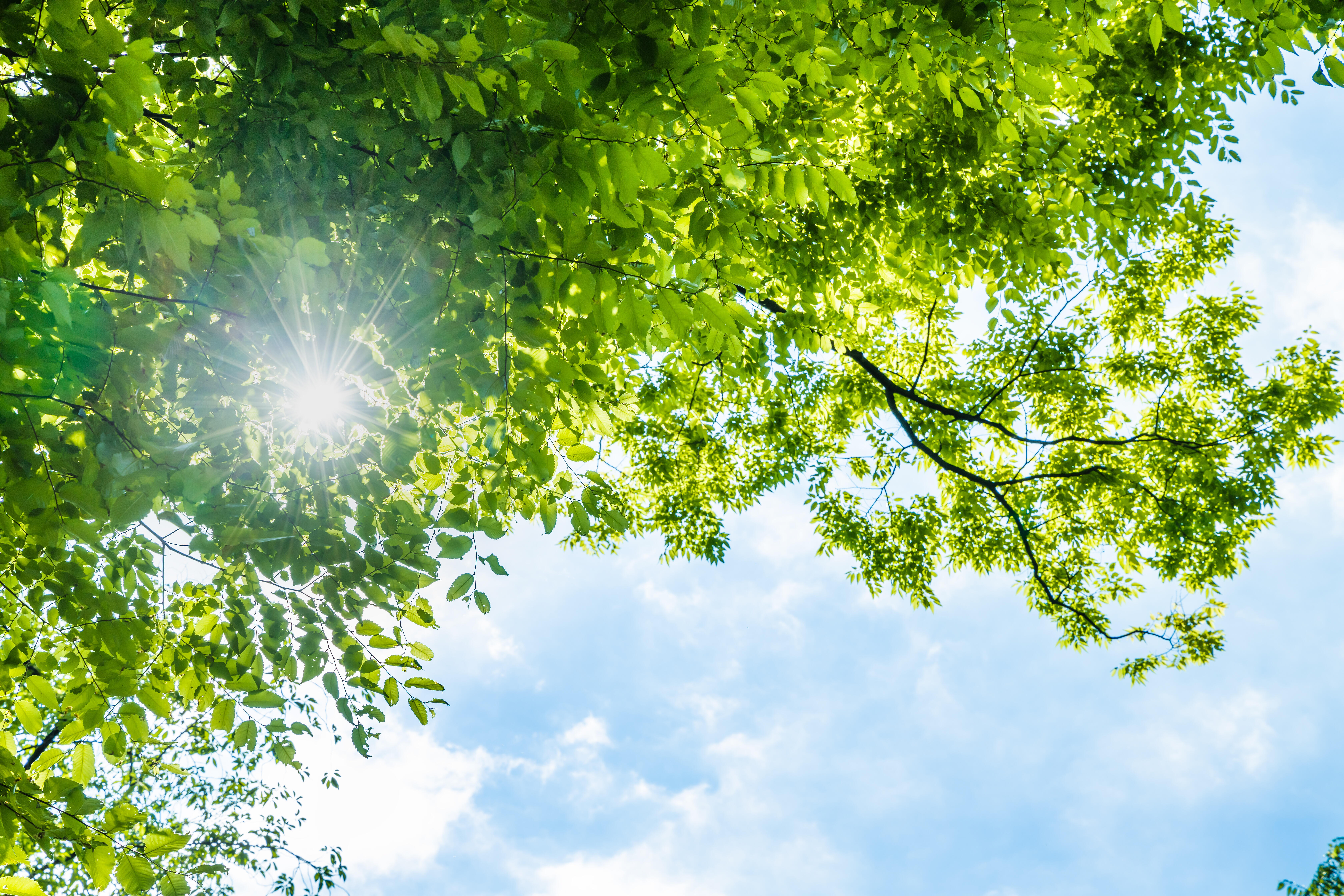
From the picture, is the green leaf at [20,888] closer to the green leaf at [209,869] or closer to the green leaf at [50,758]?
the green leaf at [209,869]

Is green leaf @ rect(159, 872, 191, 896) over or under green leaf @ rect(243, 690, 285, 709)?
under

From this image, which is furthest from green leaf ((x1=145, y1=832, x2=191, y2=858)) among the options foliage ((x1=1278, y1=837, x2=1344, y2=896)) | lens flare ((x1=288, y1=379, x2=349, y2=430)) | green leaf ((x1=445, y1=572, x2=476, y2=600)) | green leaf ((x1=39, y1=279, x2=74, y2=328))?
foliage ((x1=1278, y1=837, x2=1344, y2=896))

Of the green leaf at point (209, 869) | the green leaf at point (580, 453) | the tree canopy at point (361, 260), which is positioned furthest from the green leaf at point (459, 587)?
the green leaf at point (209, 869)

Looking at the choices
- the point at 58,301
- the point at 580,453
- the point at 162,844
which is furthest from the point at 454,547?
the point at 58,301

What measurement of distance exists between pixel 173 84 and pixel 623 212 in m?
2.50

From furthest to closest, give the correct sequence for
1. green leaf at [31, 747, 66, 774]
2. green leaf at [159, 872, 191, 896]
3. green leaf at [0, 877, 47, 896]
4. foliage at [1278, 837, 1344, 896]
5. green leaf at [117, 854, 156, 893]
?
foliage at [1278, 837, 1344, 896], green leaf at [31, 747, 66, 774], green leaf at [159, 872, 191, 896], green leaf at [117, 854, 156, 893], green leaf at [0, 877, 47, 896]

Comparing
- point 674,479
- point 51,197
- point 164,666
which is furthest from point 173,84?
point 674,479

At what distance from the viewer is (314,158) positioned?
3.15 metres

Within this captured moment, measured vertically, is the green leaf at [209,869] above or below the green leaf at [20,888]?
above

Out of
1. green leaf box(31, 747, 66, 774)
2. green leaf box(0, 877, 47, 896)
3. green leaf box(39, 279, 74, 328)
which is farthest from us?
green leaf box(31, 747, 66, 774)

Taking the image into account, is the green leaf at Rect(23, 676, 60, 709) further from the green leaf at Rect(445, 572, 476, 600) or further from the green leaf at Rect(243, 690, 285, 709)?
the green leaf at Rect(445, 572, 476, 600)

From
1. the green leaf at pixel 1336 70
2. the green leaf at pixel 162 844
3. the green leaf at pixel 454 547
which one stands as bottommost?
the green leaf at pixel 162 844

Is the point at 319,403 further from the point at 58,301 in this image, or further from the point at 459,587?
the point at 58,301

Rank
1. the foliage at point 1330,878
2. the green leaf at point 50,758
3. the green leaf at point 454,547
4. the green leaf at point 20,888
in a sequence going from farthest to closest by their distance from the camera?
the foliage at point 1330,878 → the green leaf at point 454,547 → the green leaf at point 50,758 → the green leaf at point 20,888
